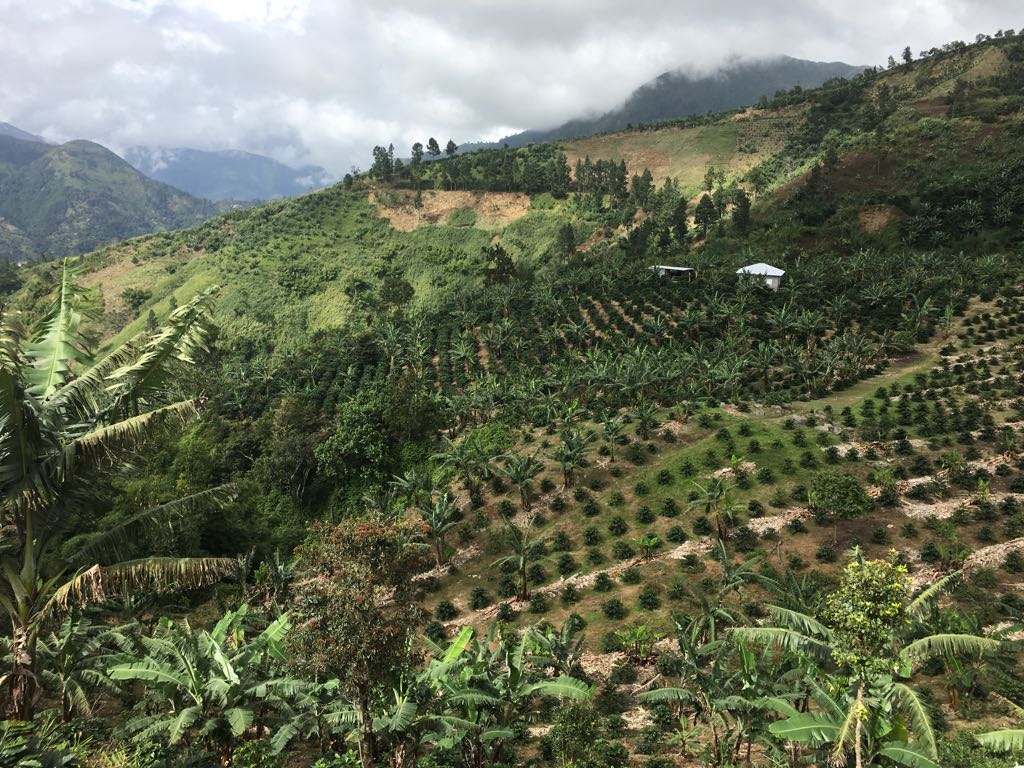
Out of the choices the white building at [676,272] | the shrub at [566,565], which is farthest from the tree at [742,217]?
the shrub at [566,565]

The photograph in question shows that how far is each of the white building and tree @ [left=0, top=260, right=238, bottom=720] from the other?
2482 inches

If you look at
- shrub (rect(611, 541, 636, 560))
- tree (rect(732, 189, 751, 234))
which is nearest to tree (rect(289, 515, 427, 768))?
shrub (rect(611, 541, 636, 560))

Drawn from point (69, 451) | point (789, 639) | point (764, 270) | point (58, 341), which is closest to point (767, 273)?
point (764, 270)

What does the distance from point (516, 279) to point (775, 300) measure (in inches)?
Answer: 1595

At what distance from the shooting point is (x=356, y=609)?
10.3m

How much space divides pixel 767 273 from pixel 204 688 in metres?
64.9

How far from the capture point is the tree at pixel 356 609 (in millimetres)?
10227

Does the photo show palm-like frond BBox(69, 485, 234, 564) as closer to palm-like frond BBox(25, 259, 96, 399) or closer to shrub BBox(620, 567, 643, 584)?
palm-like frond BBox(25, 259, 96, 399)

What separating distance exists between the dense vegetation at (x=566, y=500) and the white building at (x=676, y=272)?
5.40 feet

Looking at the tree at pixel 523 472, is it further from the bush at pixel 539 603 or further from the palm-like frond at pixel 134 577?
the palm-like frond at pixel 134 577

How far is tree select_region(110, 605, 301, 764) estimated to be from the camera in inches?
460

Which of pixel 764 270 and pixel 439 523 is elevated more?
pixel 764 270

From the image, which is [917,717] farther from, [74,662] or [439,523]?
[439,523]

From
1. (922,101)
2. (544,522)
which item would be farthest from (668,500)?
(922,101)
